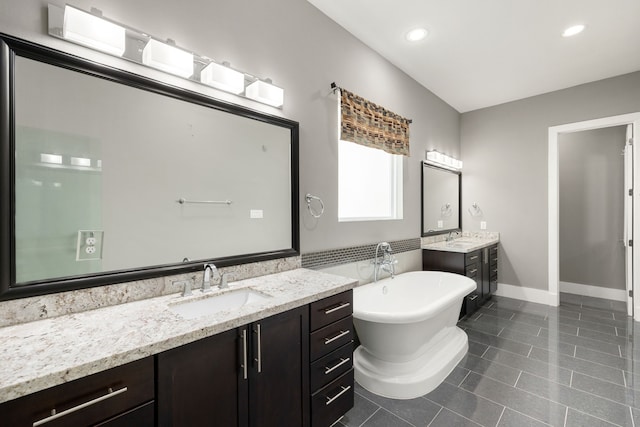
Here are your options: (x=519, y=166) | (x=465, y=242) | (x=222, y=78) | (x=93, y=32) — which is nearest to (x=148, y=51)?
(x=93, y=32)

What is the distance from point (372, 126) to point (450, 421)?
2410 millimetres

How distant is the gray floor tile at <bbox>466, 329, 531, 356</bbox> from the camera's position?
2672mm

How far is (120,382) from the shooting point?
2.96ft

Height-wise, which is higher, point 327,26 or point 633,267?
point 327,26

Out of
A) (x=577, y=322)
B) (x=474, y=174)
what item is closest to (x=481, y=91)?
(x=474, y=174)

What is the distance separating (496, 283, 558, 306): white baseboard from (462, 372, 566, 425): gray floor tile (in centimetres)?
253

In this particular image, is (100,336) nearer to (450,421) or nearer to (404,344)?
(404,344)

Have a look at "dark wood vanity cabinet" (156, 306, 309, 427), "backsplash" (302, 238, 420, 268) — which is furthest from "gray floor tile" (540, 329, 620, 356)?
"dark wood vanity cabinet" (156, 306, 309, 427)

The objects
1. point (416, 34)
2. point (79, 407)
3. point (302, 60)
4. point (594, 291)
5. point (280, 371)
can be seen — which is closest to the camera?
point (79, 407)

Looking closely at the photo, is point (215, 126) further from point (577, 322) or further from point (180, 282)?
point (577, 322)

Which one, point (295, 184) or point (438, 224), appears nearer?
point (295, 184)

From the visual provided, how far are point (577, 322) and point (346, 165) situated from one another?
10.7 feet

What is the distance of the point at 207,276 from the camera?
1.61m

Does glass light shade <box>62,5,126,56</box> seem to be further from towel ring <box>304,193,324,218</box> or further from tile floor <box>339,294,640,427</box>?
tile floor <box>339,294,640,427</box>
